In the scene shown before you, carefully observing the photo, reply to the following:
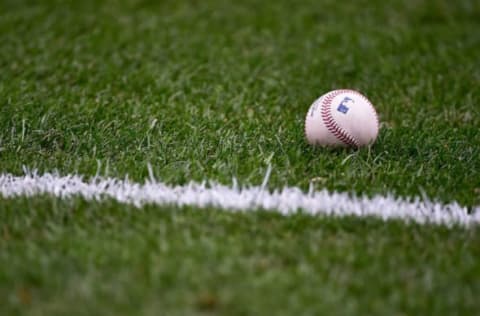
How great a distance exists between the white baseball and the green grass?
0.08m

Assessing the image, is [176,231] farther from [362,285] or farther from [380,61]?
[380,61]

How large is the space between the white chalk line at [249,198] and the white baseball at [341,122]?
55cm

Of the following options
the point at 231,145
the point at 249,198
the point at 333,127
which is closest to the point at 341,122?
the point at 333,127

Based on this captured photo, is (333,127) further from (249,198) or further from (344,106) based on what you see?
(249,198)

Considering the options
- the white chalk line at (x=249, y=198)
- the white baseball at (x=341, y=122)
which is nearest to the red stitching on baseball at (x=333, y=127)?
the white baseball at (x=341, y=122)

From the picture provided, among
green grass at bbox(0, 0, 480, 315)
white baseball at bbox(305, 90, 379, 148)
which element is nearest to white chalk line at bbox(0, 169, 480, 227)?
green grass at bbox(0, 0, 480, 315)

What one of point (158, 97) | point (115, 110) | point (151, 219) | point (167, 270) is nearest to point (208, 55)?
point (158, 97)

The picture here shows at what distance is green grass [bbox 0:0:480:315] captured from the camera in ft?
7.84

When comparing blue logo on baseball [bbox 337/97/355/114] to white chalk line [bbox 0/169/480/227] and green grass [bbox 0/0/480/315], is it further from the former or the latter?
white chalk line [bbox 0/169/480/227]

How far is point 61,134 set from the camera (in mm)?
3920

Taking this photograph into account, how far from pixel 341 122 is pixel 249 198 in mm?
829

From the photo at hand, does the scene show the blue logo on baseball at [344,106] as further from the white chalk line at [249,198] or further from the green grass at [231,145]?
the white chalk line at [249,198]

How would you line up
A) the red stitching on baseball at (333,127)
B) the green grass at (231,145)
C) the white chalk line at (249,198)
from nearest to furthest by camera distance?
1. the green grass at (231,145)
2. the white chalk line at (249,198)
3. the red stitching on baseball at (333,127)

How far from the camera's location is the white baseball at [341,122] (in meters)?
3.68
